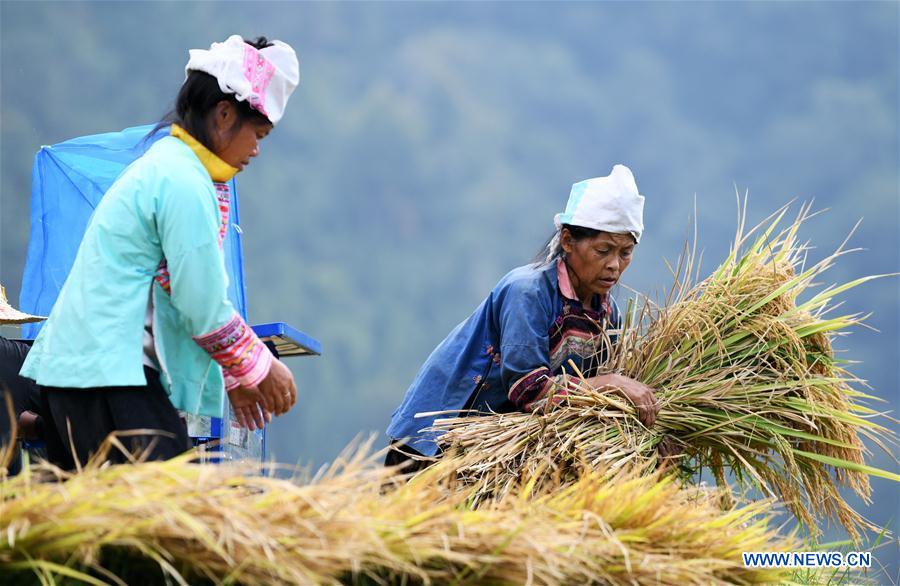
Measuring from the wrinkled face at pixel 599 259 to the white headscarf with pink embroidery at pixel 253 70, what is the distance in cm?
110

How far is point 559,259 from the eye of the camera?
3.21 m

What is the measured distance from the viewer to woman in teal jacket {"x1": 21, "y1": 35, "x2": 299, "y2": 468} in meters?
2.11

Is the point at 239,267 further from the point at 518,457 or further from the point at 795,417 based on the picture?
the point at 795,417

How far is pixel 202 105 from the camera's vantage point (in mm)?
2318

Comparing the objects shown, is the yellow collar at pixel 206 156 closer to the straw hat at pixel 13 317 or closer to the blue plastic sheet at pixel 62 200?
the straw hat at pixel 13 317

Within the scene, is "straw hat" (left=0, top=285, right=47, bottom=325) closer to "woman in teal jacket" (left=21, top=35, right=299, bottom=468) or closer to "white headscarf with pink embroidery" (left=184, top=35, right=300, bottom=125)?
"woman in teal jacket" (left=21, top=35, right=299, bottom=468)

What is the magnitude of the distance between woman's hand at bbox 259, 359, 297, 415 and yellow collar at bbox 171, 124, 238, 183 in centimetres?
43

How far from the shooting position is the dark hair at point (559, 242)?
3141 millimetres

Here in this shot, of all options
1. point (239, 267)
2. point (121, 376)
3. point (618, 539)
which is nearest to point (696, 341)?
point (618, 539)

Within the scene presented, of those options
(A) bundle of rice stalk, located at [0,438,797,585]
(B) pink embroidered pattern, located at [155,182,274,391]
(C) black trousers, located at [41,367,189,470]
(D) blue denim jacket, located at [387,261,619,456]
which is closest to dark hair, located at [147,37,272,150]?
(B) pink embroidered pattern, located at [155,182,274,391]

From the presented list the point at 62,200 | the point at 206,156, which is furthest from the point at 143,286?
the point at 62,200

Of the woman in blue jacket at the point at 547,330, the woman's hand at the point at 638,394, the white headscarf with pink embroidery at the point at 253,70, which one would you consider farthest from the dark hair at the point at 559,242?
the white headscarf with pink embroidery at the point at 253,70

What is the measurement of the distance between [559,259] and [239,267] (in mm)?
2021

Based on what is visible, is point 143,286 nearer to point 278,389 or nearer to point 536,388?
point 278,389
